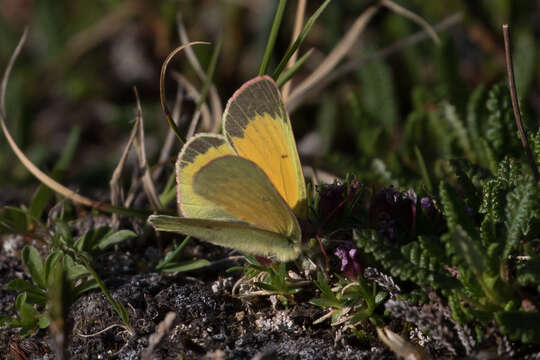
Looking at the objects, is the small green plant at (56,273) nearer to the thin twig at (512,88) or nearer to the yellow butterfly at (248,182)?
the yellow butterfly at (248,182)

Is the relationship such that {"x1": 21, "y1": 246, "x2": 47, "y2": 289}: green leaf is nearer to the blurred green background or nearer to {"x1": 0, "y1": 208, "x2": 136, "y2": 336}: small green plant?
{"x1": 0, "y1": 208, "x2": 136, "y2": 336}: small green plant

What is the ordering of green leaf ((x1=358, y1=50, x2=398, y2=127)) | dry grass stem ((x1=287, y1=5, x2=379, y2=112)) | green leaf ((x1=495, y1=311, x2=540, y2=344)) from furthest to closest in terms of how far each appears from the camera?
1. green leaf ((x1=358, y1=50, x2=398, y2=127))
2. dry grass stem ((x1=287, y1=5, x2=379, y2=112))
3. green leaf ((x1=495, y1=311, x2=540, y2=344))

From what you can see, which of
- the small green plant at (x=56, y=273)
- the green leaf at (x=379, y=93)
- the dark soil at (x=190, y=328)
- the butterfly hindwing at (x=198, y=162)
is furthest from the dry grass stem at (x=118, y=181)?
the green leaf at (x=379, y=93)

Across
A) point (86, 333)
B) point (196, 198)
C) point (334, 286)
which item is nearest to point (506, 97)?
point (334, 286)

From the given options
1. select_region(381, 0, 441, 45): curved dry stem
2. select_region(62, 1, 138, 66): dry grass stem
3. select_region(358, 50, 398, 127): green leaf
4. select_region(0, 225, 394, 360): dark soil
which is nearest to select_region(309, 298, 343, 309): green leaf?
select_region(0, 225, 394, 360): dark soil

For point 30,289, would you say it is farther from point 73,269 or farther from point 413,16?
point 413,16
